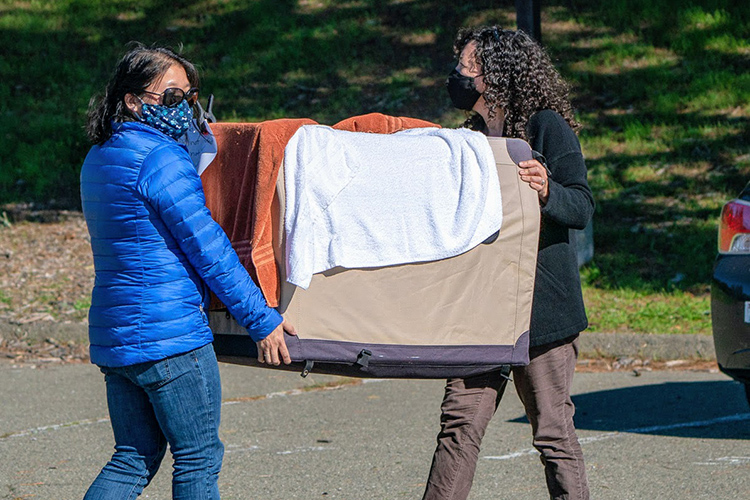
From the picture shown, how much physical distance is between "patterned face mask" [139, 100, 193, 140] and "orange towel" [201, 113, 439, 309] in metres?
0.19

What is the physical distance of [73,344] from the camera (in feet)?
26.7

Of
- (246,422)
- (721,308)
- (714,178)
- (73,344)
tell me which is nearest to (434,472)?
(721,308)

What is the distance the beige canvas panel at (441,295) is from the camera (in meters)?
3.22

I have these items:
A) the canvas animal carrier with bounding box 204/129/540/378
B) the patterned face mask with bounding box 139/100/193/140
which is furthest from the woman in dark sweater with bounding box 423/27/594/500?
the patterned face mask with bounding box 139/100/193/140

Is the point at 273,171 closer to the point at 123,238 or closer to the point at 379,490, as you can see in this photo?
the point at 123,238

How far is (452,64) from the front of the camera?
537 inches

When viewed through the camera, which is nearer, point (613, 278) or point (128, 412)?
point (128, 412)

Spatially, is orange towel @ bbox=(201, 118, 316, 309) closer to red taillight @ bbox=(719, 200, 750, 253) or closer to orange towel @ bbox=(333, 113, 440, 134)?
orange towel @ bbox=(333, 113, 440, 134)

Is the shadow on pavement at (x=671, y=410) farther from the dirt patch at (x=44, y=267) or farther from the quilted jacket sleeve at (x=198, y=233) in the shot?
the dirt patch at (x=44, y=267)

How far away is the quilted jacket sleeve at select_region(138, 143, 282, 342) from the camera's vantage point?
3.00m

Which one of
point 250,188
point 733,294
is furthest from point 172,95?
point 733,294

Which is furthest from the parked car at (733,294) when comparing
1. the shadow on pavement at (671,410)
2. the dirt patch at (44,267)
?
the dirt patch at (44,267)

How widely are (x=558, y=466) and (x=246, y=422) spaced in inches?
117

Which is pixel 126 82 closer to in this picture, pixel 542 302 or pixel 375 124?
pixel 375 124
